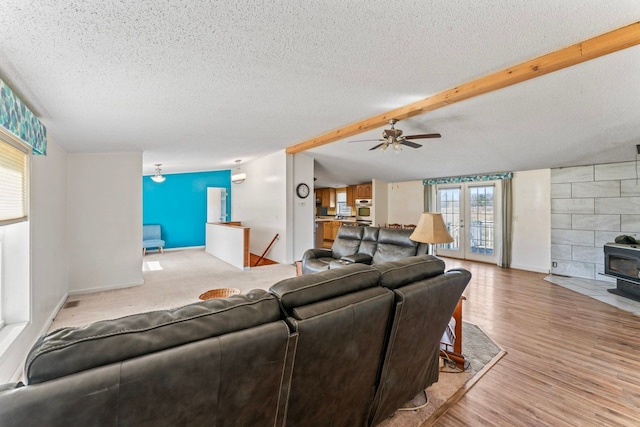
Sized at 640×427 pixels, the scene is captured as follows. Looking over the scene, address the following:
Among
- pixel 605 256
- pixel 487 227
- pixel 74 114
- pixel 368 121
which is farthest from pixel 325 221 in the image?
pixel 74 114

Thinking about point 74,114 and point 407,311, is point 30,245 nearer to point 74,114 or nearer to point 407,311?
point 74,114

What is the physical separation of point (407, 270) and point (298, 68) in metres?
1.77

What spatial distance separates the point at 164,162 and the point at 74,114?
3.45 metres

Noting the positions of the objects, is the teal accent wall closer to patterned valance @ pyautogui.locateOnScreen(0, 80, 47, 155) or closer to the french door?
patterned valance @ pyautogui.locateOnScreen(0, 80, 47, 155)

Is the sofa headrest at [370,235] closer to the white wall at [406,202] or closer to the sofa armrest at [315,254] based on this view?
the sofa armrest at [315,254]

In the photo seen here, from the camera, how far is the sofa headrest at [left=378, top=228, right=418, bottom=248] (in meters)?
3.92

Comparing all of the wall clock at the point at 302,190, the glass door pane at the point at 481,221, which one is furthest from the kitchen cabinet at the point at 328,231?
the glass door pane at the point at 481,221

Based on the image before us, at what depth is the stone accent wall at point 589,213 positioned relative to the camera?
4629mm

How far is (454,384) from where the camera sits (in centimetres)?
207

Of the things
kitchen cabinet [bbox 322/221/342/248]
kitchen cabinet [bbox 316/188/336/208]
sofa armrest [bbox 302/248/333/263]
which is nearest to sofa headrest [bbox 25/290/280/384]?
sofa armrest [bbox 302/248/333/263]

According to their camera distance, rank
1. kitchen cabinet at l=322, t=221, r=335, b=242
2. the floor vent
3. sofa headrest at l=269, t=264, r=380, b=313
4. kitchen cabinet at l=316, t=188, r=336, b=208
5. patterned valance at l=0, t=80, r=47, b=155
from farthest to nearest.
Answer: kitchen cabinet at l=316, t=188, r=336, b=208 < kitchen cabinet at l=322, t=221, r=335, b=242 < the floor vent < patterned valance at l=0, t=80, r=47, b=155 < sofa headrest at l=269, t=264, r=380, b=313

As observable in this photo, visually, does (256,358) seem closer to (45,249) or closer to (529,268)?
(45,249)

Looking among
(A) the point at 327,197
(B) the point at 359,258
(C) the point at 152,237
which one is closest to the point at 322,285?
(B) the point at 359,258

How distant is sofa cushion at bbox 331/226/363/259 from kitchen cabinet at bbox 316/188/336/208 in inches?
202
